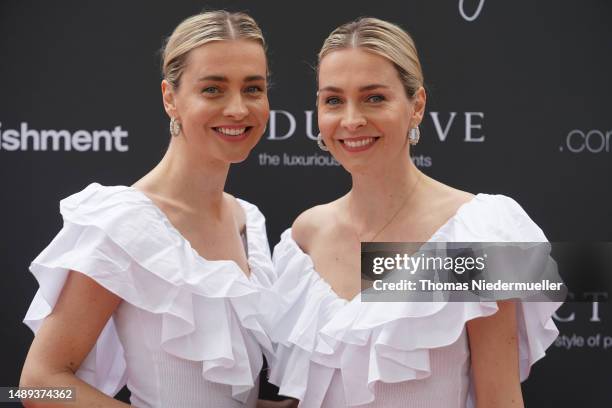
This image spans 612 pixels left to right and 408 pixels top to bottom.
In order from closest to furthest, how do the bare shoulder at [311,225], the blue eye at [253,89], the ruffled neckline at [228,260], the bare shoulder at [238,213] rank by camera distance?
the ruffled neckline at [228,260] → the blue eye at [253,89] → the bare shoulder at [311,225] → the bare shoulder at [238,213]

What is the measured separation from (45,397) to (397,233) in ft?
3.93

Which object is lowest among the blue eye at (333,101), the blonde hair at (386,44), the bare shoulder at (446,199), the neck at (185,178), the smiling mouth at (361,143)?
the bare shoulder at (446,199)

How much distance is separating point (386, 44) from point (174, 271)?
98 cm

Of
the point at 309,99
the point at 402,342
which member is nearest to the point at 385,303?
the point at 402,342

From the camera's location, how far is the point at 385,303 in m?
2.54

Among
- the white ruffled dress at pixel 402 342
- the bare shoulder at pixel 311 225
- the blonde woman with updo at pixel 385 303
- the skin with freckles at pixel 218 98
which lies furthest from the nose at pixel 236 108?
the white ruffled dress at pixel 402 342

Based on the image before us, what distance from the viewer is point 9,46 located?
381 centimetres

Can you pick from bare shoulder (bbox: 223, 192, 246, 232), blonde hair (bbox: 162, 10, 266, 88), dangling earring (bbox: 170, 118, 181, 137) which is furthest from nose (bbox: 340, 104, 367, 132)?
bare shoulder (bbox: 223, 192, 246, 232)

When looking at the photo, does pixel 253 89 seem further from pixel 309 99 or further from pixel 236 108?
pixel 309 99

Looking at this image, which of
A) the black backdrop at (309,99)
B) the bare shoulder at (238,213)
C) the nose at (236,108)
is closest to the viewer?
the nose at (236,108)

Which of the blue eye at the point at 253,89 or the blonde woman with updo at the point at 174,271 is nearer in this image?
the blonde woman with updo at the point at 174,271

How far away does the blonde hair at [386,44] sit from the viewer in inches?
105

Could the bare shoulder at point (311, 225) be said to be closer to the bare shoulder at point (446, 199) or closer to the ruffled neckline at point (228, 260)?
the ruffled neckline at point (228, 260)

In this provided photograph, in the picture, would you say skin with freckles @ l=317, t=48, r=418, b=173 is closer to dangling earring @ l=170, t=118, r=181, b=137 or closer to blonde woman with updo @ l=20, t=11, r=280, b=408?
blonde woman with updo @ l=20, t=11, r=280, b=408
